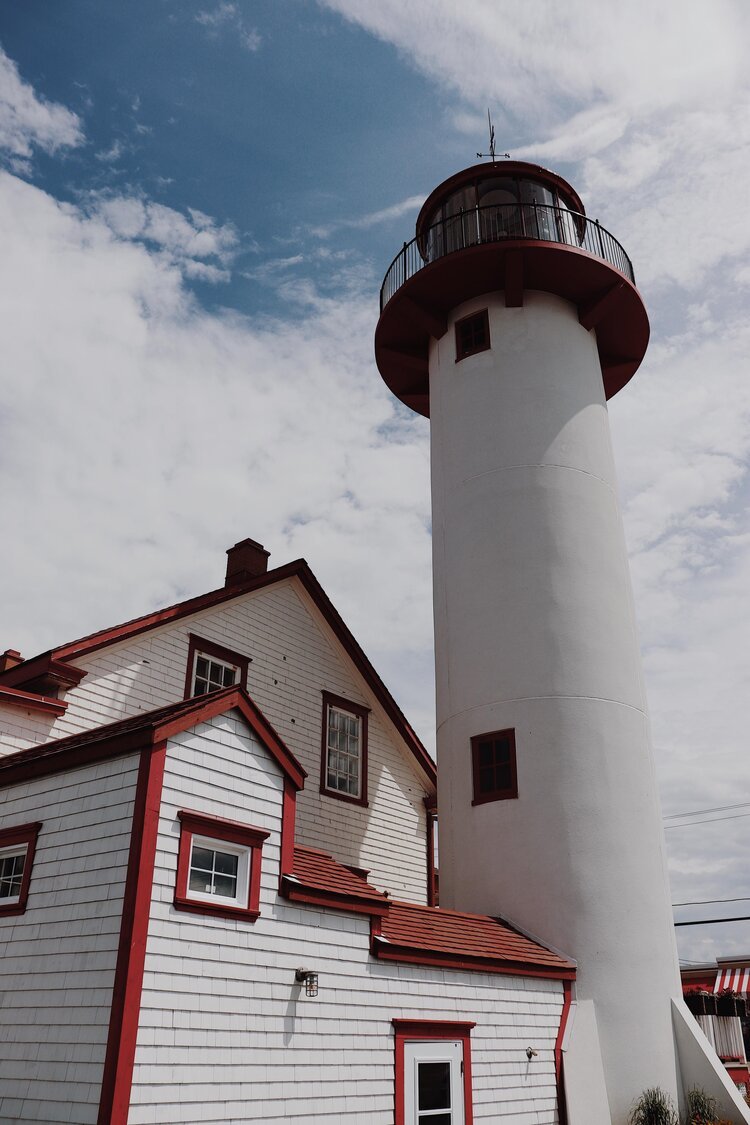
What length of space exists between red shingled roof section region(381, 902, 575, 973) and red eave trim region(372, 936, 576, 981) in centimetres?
2

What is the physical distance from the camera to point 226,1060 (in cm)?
804

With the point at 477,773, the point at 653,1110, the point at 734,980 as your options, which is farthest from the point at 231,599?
the point at 734,980

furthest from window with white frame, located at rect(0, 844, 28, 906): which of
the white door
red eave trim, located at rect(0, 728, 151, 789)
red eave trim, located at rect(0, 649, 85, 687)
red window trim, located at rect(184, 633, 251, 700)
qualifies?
red window trim, located at rect(184, 633, 251, 700)

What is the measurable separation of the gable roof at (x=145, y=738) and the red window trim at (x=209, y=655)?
478 cm

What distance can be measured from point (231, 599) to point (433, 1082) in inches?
332

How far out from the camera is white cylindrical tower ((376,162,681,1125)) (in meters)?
13.5

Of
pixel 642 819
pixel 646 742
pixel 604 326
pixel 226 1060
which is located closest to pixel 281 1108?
pixel 226 1060

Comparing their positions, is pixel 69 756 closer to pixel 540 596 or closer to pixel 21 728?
pixel 21 728

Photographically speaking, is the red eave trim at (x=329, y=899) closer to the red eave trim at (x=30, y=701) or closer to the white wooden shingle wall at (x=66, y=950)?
the white wooden shingle wall at (x=66, y=950)

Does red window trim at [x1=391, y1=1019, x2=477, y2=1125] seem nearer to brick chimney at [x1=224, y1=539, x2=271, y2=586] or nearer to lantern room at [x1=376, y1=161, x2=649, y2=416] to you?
brick chimney at [x1=224, y1=539, x2=271, y2=586]

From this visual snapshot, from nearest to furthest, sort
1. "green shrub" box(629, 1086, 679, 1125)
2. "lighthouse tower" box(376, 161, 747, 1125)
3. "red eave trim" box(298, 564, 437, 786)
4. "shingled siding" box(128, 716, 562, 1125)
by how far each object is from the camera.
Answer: "shingled siding" box(128, 716, 562, 1125) < "green shrub" box(629, 1086, 679, 1125) < "lighthouse tower" box(376, 161, 747, 1125) < "red eave trim" box(298, 564, 437, 786)

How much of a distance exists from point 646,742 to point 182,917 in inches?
370

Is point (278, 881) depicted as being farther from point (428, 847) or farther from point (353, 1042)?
point (428, 847)

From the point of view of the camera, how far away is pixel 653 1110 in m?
12.3
